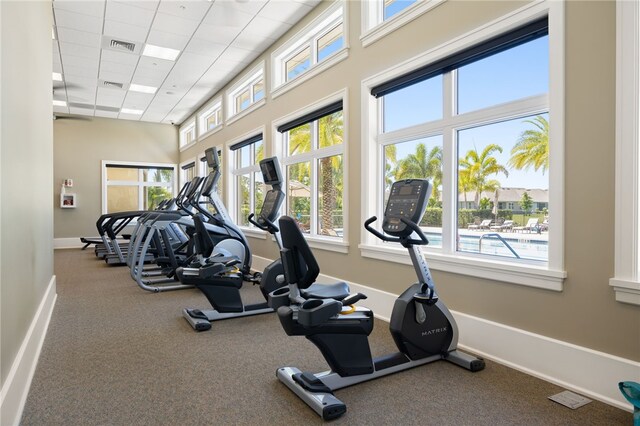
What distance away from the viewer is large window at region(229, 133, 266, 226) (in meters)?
7.12

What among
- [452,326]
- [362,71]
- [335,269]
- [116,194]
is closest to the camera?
[452,326]

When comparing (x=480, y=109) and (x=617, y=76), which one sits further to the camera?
(x=480, y=109)

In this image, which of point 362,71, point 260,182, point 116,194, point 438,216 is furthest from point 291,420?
point 116,194

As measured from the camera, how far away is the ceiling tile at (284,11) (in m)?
4.99

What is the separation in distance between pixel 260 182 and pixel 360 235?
10.7 ft

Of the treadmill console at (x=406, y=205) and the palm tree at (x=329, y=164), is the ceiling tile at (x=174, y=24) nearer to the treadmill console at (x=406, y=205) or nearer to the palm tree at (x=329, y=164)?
the palm tree at (x=329, y=164)

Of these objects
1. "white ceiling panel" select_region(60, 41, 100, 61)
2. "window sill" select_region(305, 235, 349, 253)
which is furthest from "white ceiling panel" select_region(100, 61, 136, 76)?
"window sill" select_region(305, 235, 349, 253)

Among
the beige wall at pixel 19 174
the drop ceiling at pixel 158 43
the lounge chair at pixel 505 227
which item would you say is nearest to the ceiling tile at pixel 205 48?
the drop ceiling at pixel 158 43

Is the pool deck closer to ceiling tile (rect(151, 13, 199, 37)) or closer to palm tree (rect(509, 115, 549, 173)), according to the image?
palm tree (rect(509, 115, 549, 173))

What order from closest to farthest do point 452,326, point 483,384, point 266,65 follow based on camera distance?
point 483,384 < point 452,326 < point 266,65

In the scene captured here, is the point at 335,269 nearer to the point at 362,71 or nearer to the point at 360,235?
the point at 360,235

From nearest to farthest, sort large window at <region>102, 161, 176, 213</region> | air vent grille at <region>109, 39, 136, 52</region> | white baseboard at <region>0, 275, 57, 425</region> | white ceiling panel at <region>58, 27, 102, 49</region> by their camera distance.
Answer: white baseboard at <region>0, 275, 57, 425</region> → white ceiling panel at <region>58, 27, 102, 49</region> → air vent grille at <region>109, 39, 136, 52</region> → large window at <region>102, 161, 176, 213</region>

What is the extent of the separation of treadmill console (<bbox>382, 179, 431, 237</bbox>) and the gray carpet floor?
965mm

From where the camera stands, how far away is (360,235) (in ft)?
14.0
